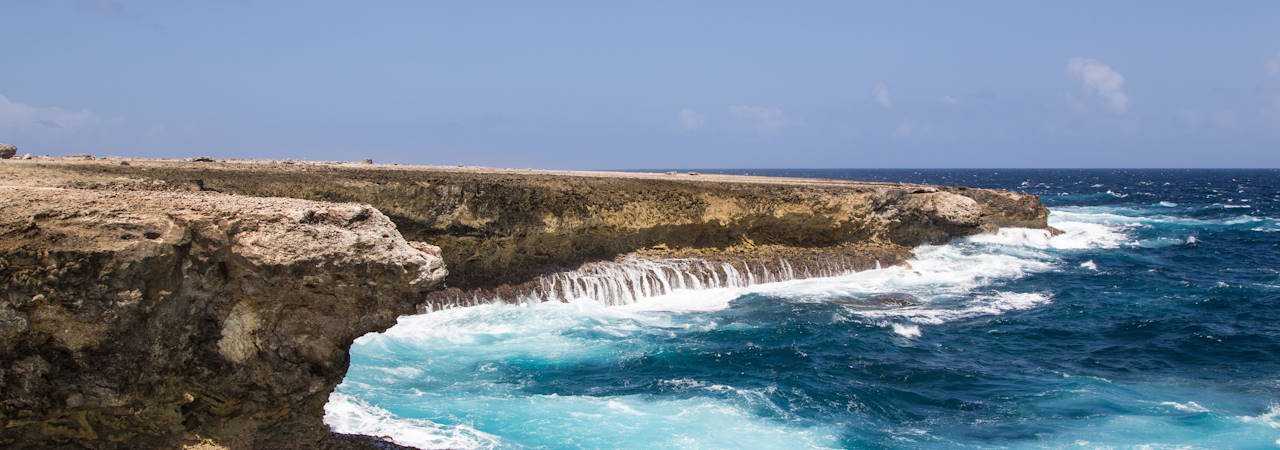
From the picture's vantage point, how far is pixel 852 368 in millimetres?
18875

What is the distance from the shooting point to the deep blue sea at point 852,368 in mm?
14406

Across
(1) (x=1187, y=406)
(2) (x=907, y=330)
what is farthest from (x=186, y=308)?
(2) (x=907, y=330)

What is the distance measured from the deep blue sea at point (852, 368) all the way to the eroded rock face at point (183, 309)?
4424 mm

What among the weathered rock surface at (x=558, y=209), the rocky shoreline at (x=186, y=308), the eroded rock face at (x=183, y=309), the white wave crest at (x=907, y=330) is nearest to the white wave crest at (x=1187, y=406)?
the white wave crest at (x=907, y=330)

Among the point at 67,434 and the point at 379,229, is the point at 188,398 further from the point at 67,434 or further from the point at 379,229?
the point at 379,229

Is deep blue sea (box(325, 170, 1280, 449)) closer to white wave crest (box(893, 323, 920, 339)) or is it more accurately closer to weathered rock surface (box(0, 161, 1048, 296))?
white wave crest (box(893, 323, 920, 339))

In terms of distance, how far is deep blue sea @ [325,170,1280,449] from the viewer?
47.3 feet

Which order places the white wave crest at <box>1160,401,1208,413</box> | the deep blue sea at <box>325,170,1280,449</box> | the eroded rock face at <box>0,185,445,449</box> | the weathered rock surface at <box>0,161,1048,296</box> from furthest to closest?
the weathered rock surface at <box>0,161,1048,296</box>, the white wave crest at <box>1160,401,1208,413</box>, the deep blue sea at <box>325,170,1280,449</box>, the eroded rock face at <box>0,185,445,449</box>

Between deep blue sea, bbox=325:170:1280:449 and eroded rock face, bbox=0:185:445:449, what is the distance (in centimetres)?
442

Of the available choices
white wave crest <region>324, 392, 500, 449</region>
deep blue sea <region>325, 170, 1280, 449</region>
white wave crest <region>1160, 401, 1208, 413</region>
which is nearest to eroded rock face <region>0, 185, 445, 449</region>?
white wave crest <region>324, 392, 500, 449</region>

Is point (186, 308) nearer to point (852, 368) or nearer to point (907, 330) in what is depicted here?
point (852, 368)

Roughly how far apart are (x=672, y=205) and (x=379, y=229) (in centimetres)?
2134

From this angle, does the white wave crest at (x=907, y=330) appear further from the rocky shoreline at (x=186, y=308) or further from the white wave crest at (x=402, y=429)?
the rocky shoreline at (x=186, y=308)

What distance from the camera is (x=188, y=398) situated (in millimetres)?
8680
